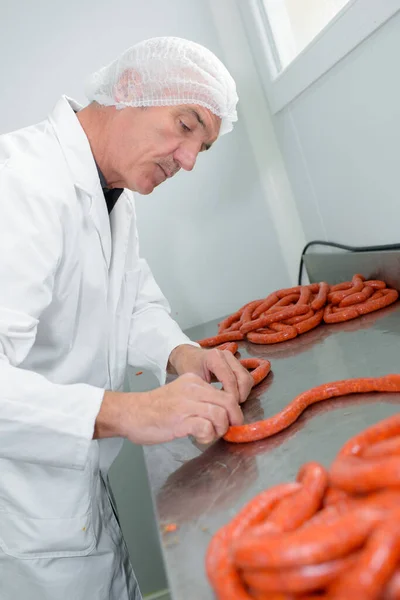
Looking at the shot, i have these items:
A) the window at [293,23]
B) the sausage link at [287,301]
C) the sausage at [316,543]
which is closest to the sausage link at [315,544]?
the sausage at [316,543]

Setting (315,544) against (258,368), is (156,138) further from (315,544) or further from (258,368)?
(315,544)

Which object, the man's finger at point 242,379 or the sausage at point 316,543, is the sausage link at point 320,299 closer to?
the man's finger at point 242,379

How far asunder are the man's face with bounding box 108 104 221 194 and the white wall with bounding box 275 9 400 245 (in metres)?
0.58

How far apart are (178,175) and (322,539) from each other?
229 centimetres

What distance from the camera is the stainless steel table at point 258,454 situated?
Result: 74 centimetres

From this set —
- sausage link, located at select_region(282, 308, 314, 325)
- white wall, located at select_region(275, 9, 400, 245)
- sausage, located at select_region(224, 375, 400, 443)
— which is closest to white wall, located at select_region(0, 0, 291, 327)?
white wall, located at select_region(275, 9, 400, 245)

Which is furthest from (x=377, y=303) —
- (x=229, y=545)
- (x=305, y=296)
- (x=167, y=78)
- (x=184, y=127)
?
(x=229, y=545)

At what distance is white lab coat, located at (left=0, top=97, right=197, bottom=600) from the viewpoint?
3.29 feet

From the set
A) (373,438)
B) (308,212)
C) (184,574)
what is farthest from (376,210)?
(184,574)

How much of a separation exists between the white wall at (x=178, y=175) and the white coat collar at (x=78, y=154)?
118 centimetres

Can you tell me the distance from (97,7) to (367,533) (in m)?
2.66

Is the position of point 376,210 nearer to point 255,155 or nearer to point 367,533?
point 255,155

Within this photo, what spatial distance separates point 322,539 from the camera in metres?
0.51

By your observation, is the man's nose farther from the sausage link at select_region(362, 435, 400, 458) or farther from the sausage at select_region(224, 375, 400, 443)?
the sausage link at select_region(362, 435, 400, 458)
